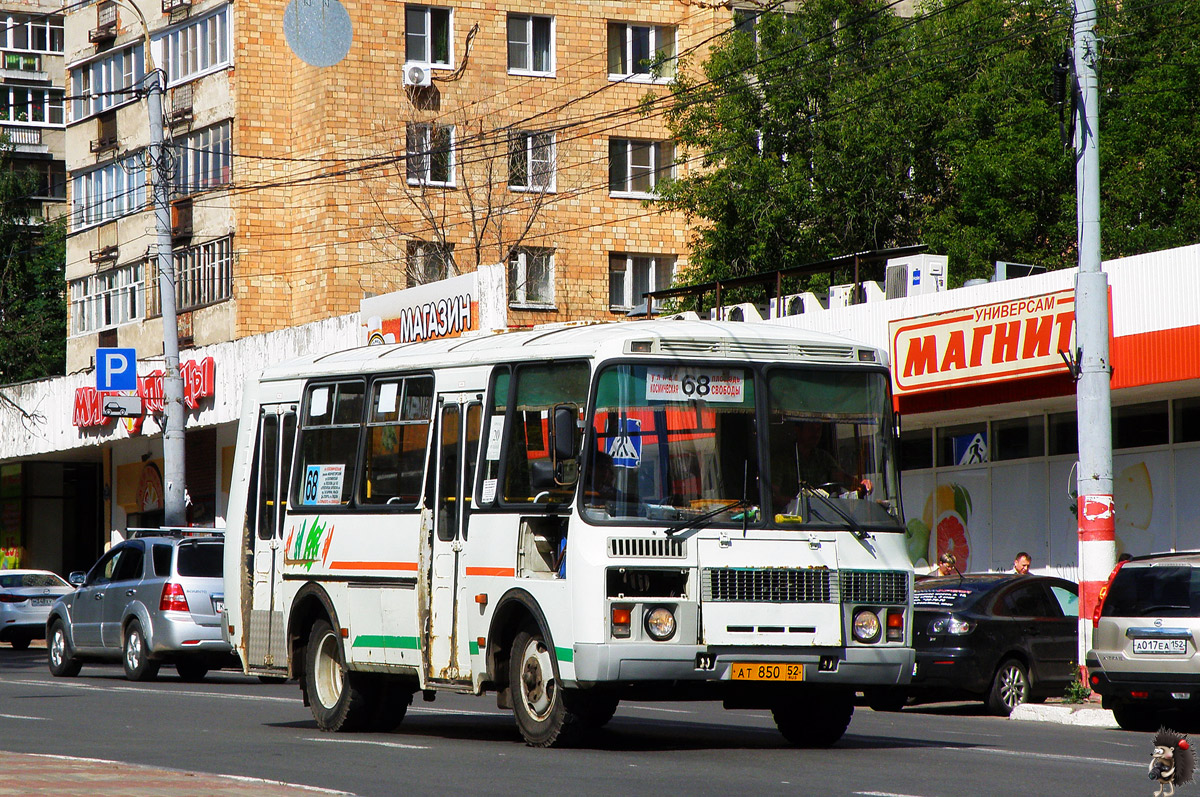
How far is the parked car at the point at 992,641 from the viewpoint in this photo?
61.7 feet

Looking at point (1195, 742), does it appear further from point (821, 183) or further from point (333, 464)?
point (821, 183)

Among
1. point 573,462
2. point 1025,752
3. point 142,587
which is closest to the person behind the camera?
point 573,462

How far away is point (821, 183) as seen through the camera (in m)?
42.8

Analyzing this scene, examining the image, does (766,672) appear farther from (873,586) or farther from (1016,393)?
(1016,393)

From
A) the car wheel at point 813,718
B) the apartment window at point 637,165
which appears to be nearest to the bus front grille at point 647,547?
the car wheel at point 813,718

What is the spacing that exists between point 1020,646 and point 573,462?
8.60m

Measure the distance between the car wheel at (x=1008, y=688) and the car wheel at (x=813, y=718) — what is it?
5958 millimetres

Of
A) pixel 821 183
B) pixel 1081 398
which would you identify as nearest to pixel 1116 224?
pixel 821 183

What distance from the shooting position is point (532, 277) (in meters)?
49.1

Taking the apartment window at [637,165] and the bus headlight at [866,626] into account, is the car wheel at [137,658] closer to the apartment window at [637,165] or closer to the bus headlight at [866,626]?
the bus headlight at [866,626]

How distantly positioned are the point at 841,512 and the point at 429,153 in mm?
36211

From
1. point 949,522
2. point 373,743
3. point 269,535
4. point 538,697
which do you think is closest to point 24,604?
point 949,522

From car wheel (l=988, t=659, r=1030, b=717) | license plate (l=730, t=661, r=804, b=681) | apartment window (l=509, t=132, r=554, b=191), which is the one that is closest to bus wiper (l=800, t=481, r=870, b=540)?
license plate (l=730, t=661, r=804, b=681)

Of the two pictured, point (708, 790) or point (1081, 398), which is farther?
point (1081, 398)
